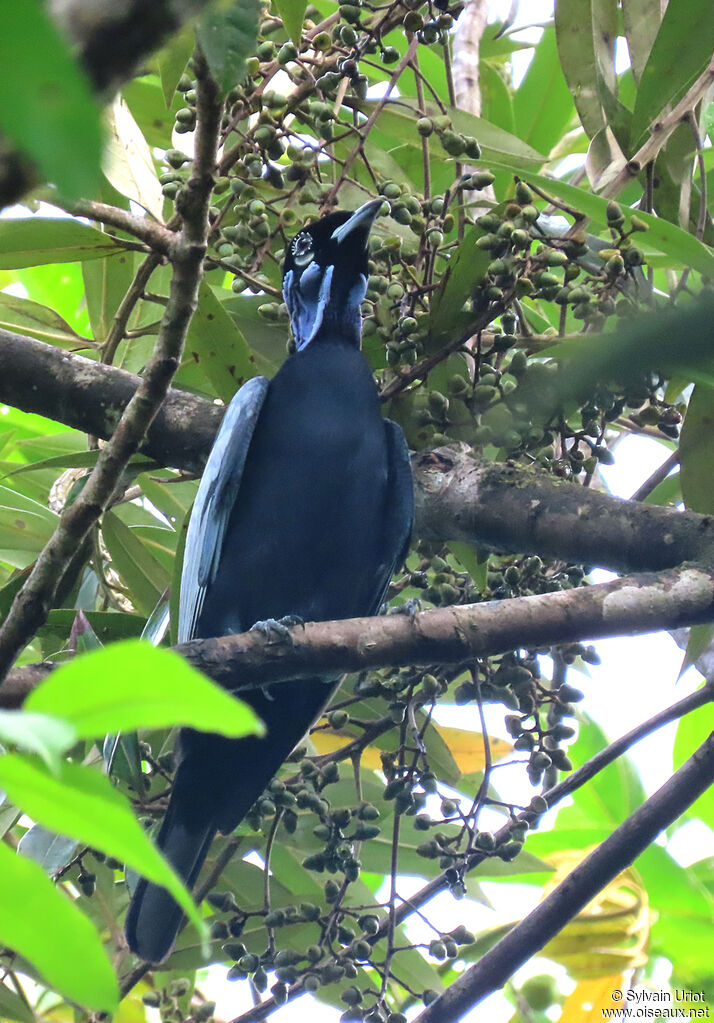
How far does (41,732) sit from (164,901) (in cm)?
245

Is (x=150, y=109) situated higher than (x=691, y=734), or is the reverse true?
(x=150, y=109)

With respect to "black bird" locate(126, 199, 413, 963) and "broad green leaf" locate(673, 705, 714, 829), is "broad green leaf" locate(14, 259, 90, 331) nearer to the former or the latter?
"black bird" locate(126, 199, 413, 963)

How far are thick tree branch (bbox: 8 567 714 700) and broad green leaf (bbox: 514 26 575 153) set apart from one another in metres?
2.36

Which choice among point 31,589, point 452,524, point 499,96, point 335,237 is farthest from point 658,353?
point 499,96

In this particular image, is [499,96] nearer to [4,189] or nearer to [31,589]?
[31,589]

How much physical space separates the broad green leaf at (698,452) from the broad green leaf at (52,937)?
219cm

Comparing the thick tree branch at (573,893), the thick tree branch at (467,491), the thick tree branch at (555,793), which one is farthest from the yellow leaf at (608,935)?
the thick tree branch at (467,491)

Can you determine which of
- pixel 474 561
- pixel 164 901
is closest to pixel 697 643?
pixel 474 561

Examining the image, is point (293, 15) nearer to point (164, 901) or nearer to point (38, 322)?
point (38, 322)

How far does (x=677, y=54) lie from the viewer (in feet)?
8.71

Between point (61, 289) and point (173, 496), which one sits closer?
point (173, 496)

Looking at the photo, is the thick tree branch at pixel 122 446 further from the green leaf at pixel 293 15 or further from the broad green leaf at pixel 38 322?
the broad green leaf at pixel 38 322

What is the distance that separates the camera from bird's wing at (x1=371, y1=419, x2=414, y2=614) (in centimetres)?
299

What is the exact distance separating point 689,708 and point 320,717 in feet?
3.42
